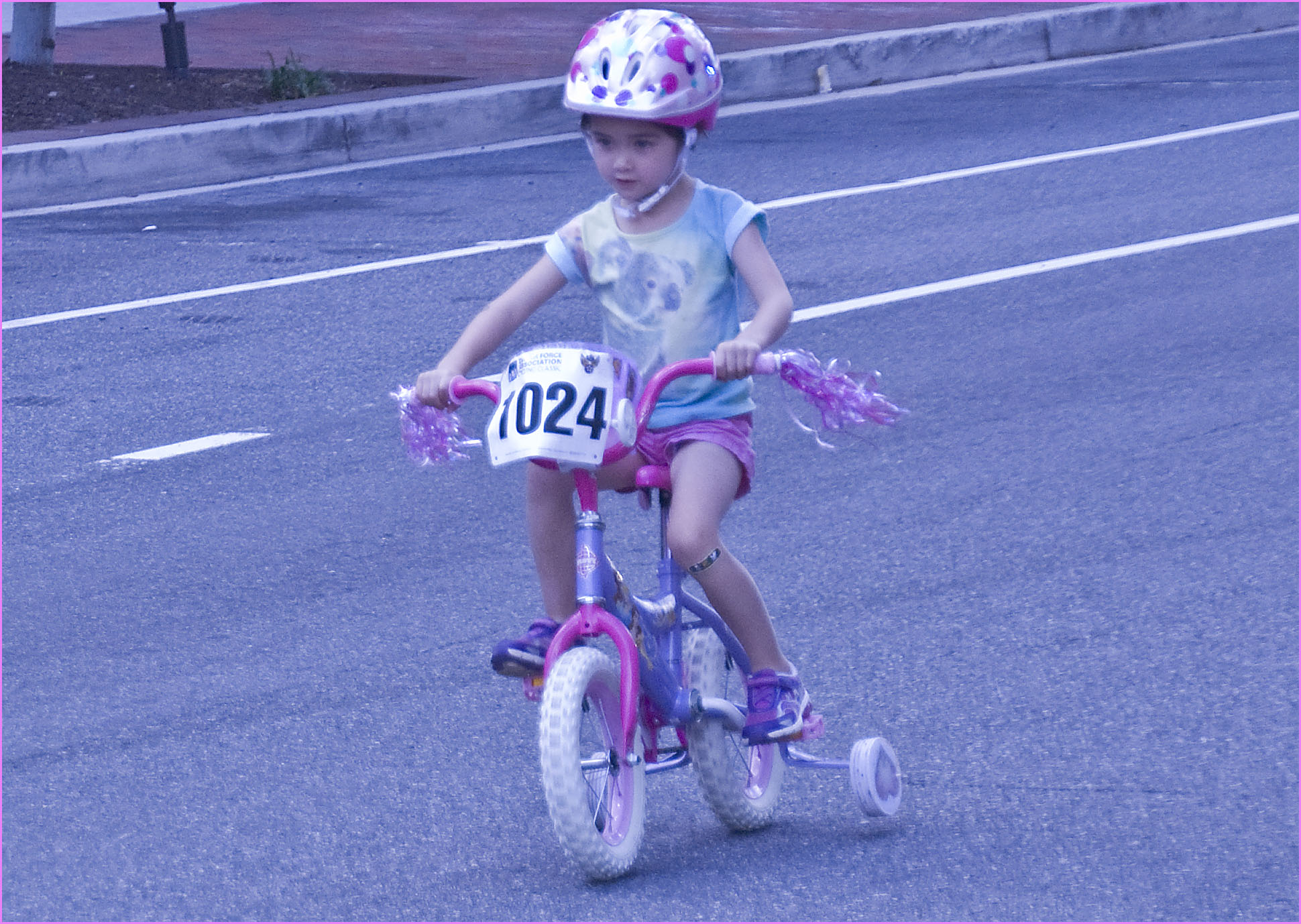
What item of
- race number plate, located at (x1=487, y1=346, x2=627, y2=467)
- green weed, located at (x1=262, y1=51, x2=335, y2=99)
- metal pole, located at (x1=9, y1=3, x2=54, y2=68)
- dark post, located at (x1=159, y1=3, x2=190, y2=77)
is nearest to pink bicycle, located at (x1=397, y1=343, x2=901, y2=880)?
race number plate, located at (x1=487, y1=346, x2=627, y2=467)

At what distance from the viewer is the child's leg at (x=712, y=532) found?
3.71 m

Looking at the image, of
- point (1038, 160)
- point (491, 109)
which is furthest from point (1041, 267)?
point (491, 109)

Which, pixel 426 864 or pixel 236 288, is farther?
pixel 236 288

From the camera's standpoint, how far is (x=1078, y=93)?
15.2 meters

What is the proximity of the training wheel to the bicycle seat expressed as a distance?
0.71m

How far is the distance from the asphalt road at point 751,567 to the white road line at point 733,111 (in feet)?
4.34

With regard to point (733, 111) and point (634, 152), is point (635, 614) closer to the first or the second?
point (634, 152)

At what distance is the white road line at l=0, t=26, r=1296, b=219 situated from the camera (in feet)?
40.6

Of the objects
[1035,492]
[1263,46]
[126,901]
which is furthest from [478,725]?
[1263,46]

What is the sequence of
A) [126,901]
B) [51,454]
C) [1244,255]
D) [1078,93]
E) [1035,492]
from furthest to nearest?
1. [1078,93]
2. [1244,255]
3. [51,454]
4. [1035,492]
5. [126,901]

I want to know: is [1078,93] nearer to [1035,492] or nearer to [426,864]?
[1035,492]

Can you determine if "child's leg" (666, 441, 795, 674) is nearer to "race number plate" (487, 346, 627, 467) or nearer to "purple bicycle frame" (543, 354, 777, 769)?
"purple bicycle frame" (543, 354, 777, 769)

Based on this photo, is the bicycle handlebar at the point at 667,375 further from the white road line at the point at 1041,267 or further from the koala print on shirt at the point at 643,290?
the white road line at the point at 1041,267

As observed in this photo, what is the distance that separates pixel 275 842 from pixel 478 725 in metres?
0.73
